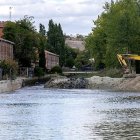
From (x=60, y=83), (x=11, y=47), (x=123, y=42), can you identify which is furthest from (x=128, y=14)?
(x=11, y=47)

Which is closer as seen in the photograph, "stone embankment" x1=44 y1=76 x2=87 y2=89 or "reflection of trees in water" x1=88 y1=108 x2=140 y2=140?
"reflection of trees in water" x1=88 y1=108 x2=140 y2=140

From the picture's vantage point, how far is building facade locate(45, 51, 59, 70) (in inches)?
6898

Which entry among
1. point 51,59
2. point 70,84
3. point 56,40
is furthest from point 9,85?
point 56,40

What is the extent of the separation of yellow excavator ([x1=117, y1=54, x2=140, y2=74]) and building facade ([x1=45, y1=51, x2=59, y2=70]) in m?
65.0

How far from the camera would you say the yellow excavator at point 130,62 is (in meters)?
100

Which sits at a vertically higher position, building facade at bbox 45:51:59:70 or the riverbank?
building facade at bbox 45:51:59:70

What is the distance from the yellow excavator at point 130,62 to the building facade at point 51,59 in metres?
65.0

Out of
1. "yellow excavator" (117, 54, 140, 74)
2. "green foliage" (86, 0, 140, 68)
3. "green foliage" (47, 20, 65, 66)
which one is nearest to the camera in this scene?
"yellow excavator" (117, 54, 140, 74)

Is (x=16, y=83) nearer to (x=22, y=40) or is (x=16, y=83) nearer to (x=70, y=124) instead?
(x=22, y=40)

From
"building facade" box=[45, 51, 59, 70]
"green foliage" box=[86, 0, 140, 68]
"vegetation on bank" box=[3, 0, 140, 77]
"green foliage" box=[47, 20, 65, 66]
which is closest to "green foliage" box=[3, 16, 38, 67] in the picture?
"vegetation on bank" box=[3, 0, 140, 77]

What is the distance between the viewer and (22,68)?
13150 centimetres

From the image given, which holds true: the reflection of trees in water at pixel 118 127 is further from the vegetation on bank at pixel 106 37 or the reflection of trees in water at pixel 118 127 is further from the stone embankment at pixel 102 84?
the vegetation on bank at pixel 106 37

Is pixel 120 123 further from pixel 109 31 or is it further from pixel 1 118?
pixel 109 31

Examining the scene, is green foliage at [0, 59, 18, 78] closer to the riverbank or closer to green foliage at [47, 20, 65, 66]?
the riverbank
